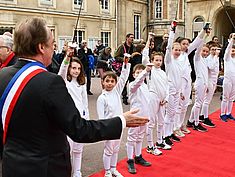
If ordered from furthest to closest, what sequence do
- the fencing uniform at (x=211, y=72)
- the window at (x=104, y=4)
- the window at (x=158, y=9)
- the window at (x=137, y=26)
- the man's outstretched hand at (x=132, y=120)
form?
the window at (x=158, y=9)
the window at (x=137, y=26)
the window at (x=104, y=4)
the fencing uniform at (x=211, y=72)
the man's outstretched hand at (x=132, y=120)

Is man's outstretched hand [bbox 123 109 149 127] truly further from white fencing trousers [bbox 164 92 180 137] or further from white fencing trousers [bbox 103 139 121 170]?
white fencing trousers [bbox 164 92 180 137]

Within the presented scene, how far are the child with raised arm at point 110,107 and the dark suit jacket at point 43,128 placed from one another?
2.01 metres

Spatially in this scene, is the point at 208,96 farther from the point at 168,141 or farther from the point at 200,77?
the point at 168,141

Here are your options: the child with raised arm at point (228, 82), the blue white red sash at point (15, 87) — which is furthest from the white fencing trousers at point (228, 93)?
the blue white red sash at point (15, 87)

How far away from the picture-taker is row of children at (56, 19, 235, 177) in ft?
12.4

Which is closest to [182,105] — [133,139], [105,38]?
[133,139]

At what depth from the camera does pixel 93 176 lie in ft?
12.7

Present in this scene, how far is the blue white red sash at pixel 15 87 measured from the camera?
1.65 m

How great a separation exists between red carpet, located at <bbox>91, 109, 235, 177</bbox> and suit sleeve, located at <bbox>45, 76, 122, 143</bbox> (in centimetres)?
237

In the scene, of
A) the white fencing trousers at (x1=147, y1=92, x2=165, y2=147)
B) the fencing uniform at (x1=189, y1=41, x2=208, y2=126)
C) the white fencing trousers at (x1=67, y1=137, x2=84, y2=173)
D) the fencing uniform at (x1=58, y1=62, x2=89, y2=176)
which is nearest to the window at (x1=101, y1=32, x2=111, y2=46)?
the fencing uniform at (x1=189, y1=41, x2=208, y2=126)

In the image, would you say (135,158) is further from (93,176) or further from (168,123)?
(168,123)

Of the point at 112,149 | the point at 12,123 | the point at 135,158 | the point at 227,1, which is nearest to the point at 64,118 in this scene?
the point at 12,123

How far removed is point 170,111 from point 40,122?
12.6 feet

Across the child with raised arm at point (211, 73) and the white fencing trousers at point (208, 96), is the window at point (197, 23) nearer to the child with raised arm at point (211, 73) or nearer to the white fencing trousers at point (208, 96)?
the child with raised arm at point (211, 73)
